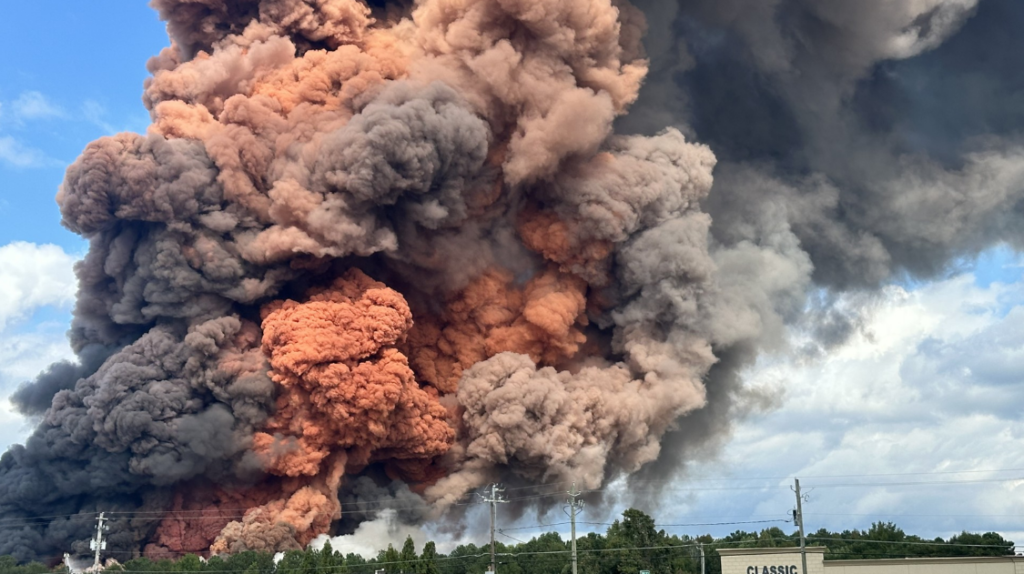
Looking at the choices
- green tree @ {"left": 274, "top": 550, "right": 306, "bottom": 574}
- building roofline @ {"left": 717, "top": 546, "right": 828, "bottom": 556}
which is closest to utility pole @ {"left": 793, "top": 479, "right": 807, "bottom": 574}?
building roofline @ {"left": 717, "top": 546, "right": 828, "bottom": 556}

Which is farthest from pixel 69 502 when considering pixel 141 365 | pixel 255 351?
pixel 255 351

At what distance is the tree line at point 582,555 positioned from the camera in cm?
5125

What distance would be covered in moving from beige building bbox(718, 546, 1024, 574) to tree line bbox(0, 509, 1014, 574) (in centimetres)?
825

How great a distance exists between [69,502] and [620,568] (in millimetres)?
27822

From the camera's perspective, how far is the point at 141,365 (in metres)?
51.2

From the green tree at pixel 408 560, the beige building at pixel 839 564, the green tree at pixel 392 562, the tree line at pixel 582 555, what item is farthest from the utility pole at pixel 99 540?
the beige building at pixel 839 564

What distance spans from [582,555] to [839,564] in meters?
20.1

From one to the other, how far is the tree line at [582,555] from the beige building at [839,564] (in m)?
8.25

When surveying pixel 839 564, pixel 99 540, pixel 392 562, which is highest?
pixel 99 540

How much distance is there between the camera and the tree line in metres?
51.2

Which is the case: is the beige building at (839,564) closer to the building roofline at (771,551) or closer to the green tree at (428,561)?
the building roofline at (771,551)

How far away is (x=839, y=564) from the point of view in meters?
49.0

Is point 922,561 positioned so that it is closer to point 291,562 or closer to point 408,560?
point 408,560

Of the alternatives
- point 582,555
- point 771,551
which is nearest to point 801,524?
point 771,551
